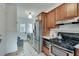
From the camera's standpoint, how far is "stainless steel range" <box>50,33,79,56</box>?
6.57 ft

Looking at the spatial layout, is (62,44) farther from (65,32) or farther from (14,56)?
(14,56)

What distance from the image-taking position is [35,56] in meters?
2.12


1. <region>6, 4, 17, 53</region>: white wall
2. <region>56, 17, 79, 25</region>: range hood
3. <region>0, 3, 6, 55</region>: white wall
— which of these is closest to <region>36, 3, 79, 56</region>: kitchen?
<region>56, 17, 79, 25</region>: range hood

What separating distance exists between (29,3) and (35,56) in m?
0.93

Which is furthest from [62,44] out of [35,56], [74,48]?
[35,56]

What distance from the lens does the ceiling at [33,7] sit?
2.09m

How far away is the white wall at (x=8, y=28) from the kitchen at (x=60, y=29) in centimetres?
47

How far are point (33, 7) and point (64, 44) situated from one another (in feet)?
2.79

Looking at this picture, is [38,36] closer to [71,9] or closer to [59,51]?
[59,51]

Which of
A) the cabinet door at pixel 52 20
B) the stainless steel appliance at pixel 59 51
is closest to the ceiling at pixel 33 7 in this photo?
the cabinet door at pixel 52 20

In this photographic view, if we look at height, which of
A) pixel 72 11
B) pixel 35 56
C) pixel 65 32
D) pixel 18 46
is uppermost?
pixel 72 11

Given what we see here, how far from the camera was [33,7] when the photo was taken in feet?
6.97

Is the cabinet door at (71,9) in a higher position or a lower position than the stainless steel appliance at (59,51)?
higher

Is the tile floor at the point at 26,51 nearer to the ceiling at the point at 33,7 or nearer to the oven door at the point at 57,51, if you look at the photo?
the oven door at the point at 57,51
